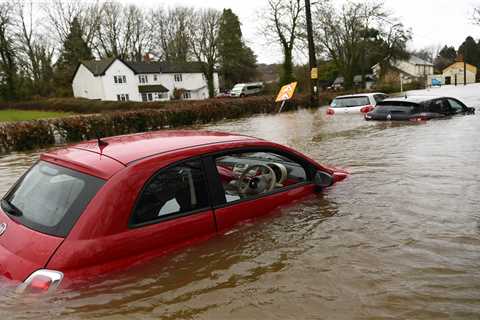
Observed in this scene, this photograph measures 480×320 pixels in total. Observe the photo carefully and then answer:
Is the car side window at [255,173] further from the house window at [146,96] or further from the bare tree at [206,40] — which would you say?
the bare tree at [206,40]

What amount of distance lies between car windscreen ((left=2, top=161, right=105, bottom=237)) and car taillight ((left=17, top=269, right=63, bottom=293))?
0.27 metres

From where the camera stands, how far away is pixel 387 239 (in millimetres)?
4141

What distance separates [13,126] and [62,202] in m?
12.8

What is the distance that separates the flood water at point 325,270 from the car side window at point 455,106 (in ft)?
30.7

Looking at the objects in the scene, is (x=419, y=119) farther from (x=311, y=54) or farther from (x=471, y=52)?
(x=471, y=52)

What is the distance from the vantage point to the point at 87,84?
187ft

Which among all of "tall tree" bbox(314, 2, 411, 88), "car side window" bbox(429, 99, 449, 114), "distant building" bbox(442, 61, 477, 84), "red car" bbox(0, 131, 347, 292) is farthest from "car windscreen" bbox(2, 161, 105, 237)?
"distant building" bbox(442, 61, 477, 84)

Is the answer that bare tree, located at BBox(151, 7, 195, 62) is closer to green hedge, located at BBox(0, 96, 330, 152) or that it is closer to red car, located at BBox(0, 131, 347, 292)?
green hedge, located at BBox(0, 96, 330, 152)

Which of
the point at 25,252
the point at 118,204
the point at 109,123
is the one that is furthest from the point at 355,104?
the point at 25,252

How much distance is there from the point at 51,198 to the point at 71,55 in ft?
211

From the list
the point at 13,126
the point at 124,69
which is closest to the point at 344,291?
the point at 13,126

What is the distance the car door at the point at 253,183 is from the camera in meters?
3.81

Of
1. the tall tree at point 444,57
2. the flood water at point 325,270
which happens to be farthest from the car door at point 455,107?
the tall tree at point 444,57

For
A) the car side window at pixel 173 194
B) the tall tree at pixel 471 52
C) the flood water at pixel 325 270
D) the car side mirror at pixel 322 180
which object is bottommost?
the flood water at pixel 325 270
